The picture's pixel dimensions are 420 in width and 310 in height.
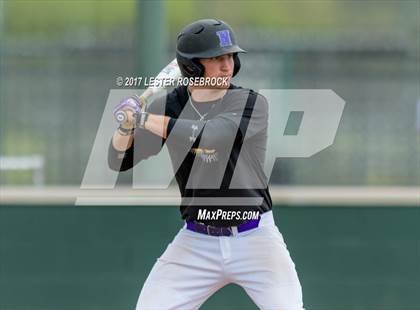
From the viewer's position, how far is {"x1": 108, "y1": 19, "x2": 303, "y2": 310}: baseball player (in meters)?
4.21

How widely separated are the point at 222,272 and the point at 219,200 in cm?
32

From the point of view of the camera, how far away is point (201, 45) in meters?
4.25

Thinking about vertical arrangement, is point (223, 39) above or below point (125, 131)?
above

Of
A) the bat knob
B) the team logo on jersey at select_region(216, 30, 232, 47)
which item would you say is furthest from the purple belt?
the team logo on jersey at select_region(216, 30, 232, 47)

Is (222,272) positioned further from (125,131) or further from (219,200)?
(125,131)

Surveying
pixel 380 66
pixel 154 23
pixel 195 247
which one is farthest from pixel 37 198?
pixel 380 66

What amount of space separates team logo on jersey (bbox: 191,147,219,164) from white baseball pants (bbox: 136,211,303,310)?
1.11 feet

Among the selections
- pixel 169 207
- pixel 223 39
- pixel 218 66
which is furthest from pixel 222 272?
pixel 169 207

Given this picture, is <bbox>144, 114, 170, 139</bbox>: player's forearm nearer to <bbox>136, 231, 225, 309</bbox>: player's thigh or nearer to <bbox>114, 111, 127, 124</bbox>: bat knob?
<bbox>114, 111, 127, 124</bbox>: bat knob

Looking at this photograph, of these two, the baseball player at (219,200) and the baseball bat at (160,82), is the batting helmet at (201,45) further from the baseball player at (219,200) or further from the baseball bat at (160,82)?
the baseball bat at (160,82)

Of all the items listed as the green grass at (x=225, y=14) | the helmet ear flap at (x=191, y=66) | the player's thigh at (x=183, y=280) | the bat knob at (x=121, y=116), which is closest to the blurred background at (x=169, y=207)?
the green grass at (x=225, y=14)

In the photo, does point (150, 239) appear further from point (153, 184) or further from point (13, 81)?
point (13, 81)

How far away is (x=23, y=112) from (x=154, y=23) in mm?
995

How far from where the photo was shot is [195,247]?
14.1 feet
